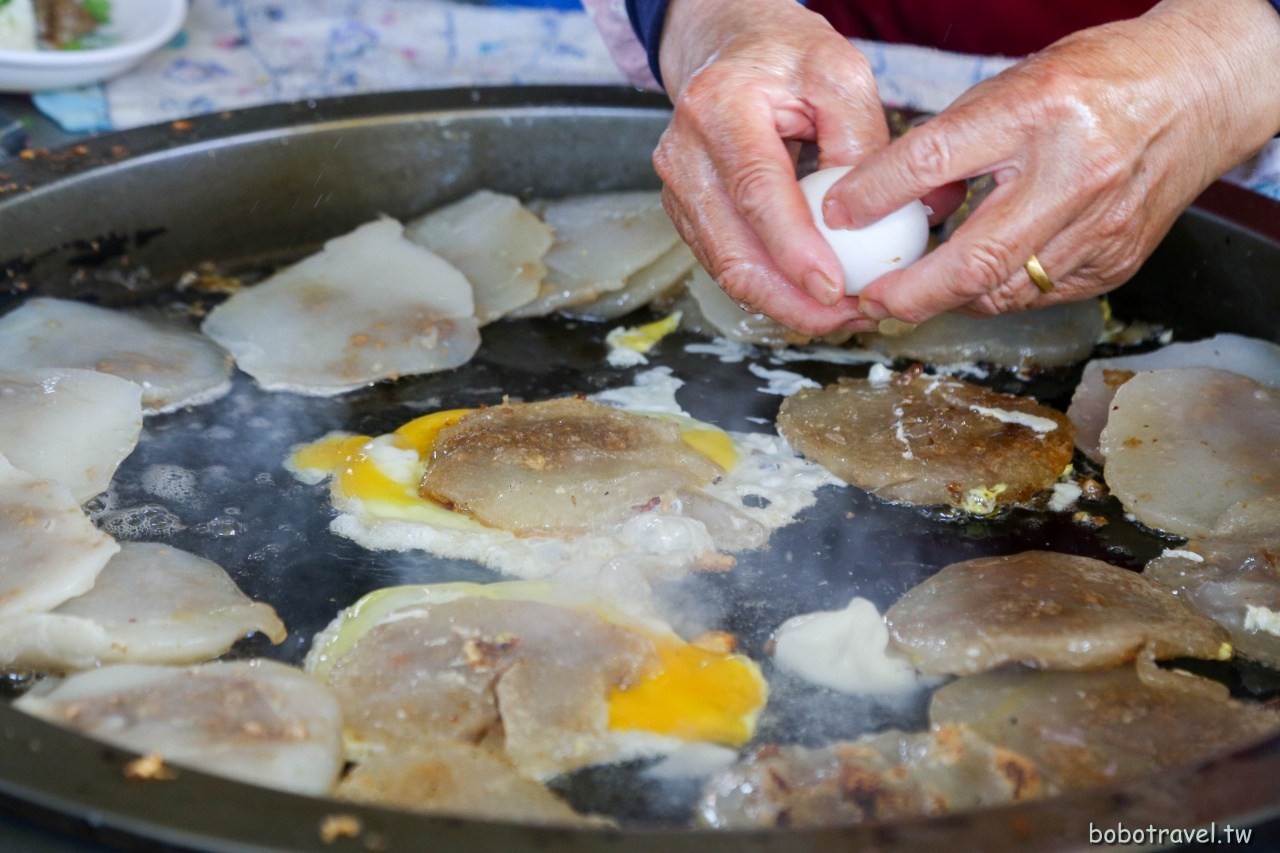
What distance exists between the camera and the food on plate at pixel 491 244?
2.49 meters

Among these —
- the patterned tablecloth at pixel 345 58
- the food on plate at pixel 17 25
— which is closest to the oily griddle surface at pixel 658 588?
the patterned tablecloth at pixel 345 58

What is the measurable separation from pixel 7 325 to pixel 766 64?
1441 millimetres

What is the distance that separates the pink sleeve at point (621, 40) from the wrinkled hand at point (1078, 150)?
1239 millimetres

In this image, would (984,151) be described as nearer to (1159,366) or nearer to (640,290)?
(1159,366)

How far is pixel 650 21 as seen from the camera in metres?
2.49

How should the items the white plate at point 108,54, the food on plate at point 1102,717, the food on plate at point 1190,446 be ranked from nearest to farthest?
the food on plate at point 1102,717
the food on plate at point 1190,446
the white plate at point 108,54

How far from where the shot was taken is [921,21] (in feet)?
9.86

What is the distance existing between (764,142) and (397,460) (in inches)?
30.7

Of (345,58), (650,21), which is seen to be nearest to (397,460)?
(650,21)

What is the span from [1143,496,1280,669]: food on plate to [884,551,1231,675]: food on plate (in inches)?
1.5

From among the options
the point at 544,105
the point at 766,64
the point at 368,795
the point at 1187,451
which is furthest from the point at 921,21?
the point at 368,795

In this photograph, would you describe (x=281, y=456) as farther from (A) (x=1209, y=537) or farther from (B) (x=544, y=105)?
(A) (x=1209, y=537)

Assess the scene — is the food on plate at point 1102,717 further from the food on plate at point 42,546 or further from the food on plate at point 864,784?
the food on plate at point 42,546

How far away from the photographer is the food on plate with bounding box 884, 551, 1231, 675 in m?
1.59
